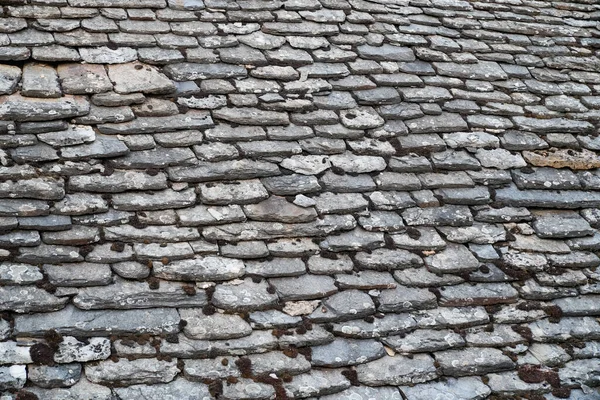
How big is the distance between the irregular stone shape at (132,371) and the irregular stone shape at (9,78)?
146 cm

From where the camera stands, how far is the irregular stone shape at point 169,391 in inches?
120

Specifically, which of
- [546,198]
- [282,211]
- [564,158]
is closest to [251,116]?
[282,211]

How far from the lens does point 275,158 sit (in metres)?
3.84

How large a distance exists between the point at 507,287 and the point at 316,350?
1.26m

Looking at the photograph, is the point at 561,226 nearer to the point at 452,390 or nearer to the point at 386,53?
the point at 452,390

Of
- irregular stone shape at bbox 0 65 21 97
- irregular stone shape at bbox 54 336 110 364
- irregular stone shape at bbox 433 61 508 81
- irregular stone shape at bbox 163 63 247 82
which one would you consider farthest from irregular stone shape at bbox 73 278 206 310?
irregular stone shape at bbox 433 61 508 81

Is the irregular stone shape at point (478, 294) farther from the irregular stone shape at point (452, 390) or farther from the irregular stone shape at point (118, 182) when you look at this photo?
the irregular stone shape at point (118, 182)

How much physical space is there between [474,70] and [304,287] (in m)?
2.14

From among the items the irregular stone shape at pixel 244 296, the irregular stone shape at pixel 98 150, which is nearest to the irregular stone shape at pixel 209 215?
the irregular stone shape at pixel 244 296

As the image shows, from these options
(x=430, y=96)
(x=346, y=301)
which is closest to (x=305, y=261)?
(x=346, y=301)

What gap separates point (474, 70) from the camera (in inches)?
187

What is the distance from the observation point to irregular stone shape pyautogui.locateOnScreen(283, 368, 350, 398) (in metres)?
3.26

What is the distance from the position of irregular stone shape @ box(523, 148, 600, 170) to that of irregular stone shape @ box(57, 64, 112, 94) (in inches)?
104

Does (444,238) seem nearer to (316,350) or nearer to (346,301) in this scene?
(346,301)
